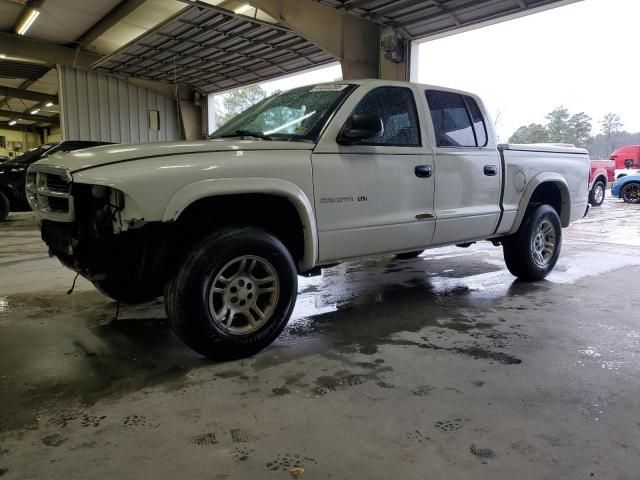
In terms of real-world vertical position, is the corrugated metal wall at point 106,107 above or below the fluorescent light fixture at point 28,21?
below

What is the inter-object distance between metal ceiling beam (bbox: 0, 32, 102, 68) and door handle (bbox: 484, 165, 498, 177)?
14811mm

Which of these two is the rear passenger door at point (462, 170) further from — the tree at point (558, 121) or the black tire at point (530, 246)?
the tree at point (558, 121)

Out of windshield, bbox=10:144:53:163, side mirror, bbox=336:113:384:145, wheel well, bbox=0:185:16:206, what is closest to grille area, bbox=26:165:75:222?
side mirror, bbox=336:113:384:145

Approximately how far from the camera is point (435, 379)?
2730 millimetres

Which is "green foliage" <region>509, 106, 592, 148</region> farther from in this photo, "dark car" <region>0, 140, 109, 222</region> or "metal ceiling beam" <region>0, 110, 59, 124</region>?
"metal ceiling beam" <region>0, 110, 59, 124</region>

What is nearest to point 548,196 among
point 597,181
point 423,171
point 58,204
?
point 423,171

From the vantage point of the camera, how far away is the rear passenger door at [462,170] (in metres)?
4.00

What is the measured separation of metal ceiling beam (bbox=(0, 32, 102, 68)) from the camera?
1373cm

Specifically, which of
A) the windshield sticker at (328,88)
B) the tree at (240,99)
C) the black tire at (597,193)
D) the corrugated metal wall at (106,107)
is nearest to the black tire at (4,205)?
the corrugated metal wall at (106,107)

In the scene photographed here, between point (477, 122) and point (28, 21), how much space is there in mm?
13012

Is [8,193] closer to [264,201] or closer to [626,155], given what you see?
[264,201]

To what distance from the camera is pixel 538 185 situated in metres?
4.94

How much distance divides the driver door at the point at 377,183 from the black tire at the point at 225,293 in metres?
0.41

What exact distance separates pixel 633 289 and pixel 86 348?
16.5ft
